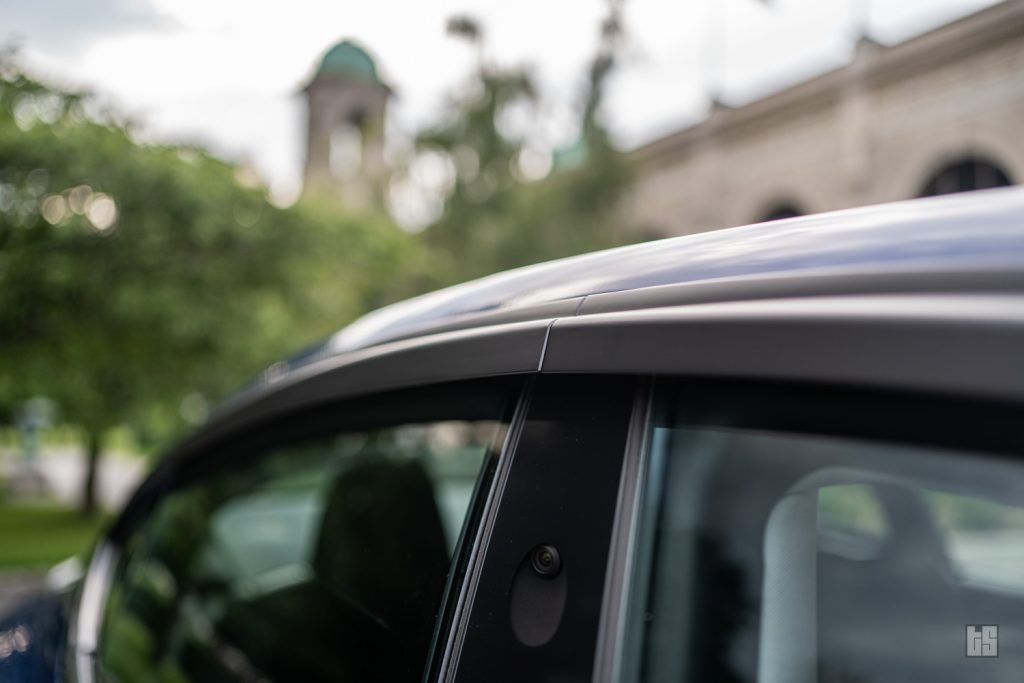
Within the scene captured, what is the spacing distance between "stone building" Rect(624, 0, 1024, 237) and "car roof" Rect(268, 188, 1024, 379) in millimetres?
1394

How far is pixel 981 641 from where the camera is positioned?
82cm

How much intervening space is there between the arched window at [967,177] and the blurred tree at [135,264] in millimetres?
6031

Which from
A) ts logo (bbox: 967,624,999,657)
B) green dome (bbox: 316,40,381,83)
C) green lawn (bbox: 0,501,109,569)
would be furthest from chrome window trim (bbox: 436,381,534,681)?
green lawn (bbox: 0,501,109,569)

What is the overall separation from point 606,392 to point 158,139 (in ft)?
26.6

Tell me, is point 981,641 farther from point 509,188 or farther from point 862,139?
point 862,139

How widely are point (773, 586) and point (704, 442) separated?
7.2 inches

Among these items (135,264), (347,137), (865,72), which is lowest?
(135,264)

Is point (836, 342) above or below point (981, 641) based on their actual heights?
above

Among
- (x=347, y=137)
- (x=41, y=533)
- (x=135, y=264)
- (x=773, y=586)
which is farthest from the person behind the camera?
(x=347, y=137)

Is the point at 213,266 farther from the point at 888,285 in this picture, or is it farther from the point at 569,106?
the point at 888,285

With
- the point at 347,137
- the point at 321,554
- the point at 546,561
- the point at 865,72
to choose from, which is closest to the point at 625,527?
the point at 546,561

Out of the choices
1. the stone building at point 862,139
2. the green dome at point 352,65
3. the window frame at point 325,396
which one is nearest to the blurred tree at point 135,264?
the green dome at point 352,65

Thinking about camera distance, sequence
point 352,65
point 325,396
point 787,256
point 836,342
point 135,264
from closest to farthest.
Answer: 1. point 836,342
2. point 787,256
3. point 325,396
4. point 135,264
5. point 352,65

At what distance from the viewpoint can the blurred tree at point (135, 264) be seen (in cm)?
692
